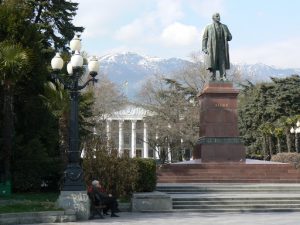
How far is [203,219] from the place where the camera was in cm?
1489

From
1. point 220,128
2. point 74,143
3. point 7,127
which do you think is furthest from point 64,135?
point 220,128

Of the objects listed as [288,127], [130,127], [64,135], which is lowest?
[64,135]

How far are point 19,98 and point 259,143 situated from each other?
117ft

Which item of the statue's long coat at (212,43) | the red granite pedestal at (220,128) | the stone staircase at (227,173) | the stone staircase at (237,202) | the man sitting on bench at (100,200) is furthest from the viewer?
the statue's long coat at (212,43)

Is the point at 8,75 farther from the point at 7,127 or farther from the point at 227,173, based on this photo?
the point at 227,173

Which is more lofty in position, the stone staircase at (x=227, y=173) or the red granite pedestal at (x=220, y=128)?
the red granite pedestal at (x=220, y=128)

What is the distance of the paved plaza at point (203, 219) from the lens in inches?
548

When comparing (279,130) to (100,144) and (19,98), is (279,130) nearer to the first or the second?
(19,98)

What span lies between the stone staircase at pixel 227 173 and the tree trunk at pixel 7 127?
645cm

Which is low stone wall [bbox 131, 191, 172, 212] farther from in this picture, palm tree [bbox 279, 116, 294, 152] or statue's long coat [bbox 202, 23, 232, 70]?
palm tree [bbox 279, 116, 294, 152]

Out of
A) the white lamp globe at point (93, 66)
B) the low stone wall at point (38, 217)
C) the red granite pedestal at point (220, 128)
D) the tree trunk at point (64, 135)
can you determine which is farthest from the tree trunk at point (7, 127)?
the red granite pedestal at point (220, 128)

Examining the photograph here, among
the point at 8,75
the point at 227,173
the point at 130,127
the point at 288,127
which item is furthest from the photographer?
the point at 130,127

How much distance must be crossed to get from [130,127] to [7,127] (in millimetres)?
54765

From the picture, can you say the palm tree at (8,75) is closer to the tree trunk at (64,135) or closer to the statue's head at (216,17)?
the tree trunk at (64,135)
